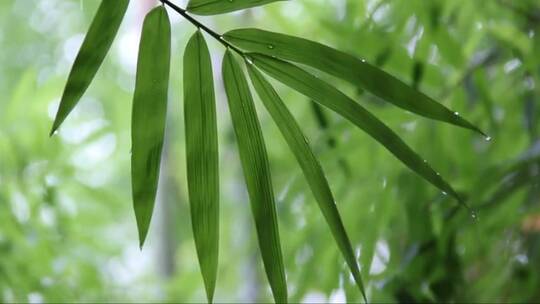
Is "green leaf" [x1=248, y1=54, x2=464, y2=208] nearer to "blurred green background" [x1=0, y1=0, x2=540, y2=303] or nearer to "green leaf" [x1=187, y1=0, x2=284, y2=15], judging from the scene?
"green leaf" [x1=187, y1=0, x2=284, y2=15]

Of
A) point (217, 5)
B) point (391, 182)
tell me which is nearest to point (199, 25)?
point (217, 5)

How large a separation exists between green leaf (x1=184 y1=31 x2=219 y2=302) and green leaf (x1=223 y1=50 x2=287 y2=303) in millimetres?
15

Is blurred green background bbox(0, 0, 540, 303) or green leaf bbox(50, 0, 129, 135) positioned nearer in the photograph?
green leaf bbox(50, 0, 129, 135)

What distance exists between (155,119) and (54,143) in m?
A: 0.81

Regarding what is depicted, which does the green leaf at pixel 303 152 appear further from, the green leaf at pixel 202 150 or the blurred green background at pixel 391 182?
the blurred green background at pixel 391 182

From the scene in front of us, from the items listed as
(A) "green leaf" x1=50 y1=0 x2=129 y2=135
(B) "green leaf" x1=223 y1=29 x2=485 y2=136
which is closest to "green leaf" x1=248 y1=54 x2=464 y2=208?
(B) "green leaf" x1=223 y1=29 x2=485 y2=136

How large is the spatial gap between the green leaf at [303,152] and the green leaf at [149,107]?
0.07 metres

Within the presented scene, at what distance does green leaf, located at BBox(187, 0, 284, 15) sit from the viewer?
494 millimetres

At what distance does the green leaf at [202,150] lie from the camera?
1.61 ft

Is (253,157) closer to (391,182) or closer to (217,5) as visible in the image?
(217,5)

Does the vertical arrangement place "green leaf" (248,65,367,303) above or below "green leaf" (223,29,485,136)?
below

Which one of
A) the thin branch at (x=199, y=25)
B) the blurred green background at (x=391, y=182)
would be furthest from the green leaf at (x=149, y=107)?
the blurred green background at (x=391, y=182)

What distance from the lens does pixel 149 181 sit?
0.48 meters

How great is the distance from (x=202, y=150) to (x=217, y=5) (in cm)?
11
